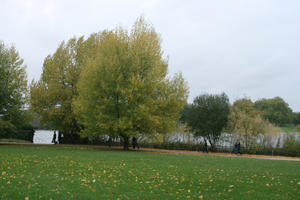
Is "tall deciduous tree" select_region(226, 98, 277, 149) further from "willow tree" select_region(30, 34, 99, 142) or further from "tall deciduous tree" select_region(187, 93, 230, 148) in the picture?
"willow tree" select_region(30, 34, 99, 142)

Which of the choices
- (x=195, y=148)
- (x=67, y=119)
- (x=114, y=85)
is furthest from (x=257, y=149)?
(x=67, y=119)

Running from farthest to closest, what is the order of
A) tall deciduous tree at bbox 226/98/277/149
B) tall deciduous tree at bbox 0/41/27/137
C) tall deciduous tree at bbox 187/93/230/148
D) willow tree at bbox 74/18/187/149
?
tall deciduous tree at bbox 187/93/230/148
tall deciduous tree at bbox 226/98/277/149
tall deciduous tree at bbox 0/41/27/137
willow tree at bbox 74/18/187/149

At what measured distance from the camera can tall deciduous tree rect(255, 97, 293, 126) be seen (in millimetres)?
74875

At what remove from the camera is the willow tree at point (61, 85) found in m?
32.3

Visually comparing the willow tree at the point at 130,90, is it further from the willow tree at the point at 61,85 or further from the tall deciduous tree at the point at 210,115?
the tall deciduous tree at the point at 210,115

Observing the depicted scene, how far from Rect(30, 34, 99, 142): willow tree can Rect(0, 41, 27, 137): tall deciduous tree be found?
8.80 ft

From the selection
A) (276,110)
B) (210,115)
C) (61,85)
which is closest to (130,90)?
(61,85)

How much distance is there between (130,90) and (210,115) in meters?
14.0

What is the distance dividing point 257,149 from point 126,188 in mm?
26553

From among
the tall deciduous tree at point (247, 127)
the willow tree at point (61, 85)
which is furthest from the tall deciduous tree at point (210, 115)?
the willow tree at point (61, 85)

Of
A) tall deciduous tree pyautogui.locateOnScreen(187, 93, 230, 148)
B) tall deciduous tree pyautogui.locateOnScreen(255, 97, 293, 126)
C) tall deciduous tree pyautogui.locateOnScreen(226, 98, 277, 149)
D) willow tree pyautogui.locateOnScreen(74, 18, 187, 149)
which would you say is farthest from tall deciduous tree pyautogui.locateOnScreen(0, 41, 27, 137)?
tall deciduous tree pyautogui.locateOnScreen(255, 97, 293, 126)

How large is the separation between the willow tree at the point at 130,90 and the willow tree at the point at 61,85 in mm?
6610

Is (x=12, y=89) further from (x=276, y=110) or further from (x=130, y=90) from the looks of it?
(x=276, y=110)

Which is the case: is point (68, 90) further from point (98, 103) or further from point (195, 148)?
point (195, 148)
